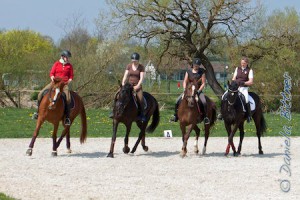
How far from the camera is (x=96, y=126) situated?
2378 cm

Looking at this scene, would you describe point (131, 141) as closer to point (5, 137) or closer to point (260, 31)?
point (5, 137)

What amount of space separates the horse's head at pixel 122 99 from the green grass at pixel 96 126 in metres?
6.03

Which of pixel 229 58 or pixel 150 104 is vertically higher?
pixel 229 58

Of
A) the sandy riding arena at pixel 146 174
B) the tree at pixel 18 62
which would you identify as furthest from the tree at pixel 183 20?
the sandy riding arena at pixel 146 174

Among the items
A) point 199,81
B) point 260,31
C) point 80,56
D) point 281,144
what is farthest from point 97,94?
point 199,81

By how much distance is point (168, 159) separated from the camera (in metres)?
14.0

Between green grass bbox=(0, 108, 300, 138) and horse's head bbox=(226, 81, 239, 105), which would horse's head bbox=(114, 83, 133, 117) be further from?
green grass bbox=(0, 108, 300, 138)

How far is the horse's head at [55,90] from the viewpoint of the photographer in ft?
46.8

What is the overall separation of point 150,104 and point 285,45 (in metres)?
22.0

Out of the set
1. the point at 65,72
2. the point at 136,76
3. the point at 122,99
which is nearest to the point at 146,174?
the point at 122,99

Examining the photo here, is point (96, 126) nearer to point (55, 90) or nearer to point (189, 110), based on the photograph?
point (55, 90)

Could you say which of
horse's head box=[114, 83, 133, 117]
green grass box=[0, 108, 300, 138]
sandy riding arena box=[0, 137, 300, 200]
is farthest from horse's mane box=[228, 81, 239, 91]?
green grass box=[0, 108, 300, 138]

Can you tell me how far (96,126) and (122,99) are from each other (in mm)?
9639

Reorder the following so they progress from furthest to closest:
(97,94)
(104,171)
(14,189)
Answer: (97,94) → (104,171) → (14,189)
